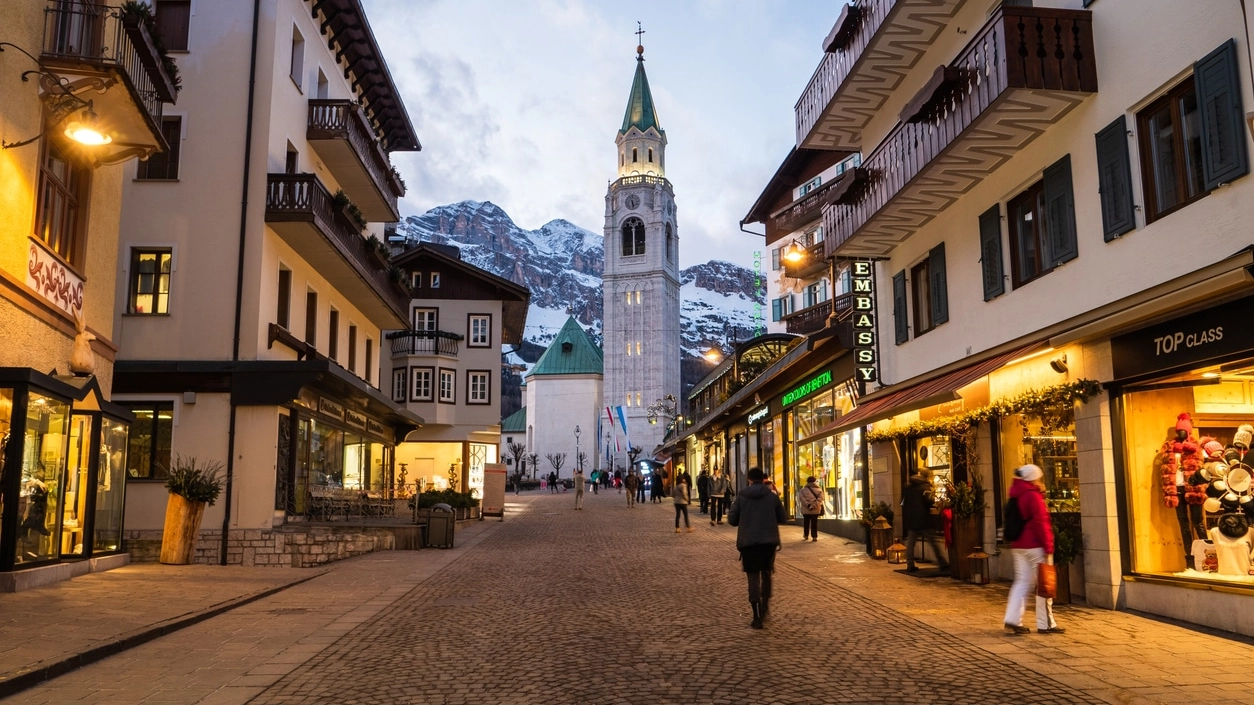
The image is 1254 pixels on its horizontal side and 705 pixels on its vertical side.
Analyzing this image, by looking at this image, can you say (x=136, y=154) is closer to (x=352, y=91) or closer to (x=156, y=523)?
(x=156, y=523)

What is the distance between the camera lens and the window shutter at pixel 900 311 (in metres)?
19.7

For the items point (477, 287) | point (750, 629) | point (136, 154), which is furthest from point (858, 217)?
point (477, 287)

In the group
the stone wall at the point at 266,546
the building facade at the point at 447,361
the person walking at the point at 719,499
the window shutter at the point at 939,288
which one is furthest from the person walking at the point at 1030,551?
the building facade at the point at 447,361

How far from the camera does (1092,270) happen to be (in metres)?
12.3

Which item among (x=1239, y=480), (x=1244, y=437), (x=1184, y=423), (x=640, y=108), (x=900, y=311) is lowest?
(x=1239, y=480)

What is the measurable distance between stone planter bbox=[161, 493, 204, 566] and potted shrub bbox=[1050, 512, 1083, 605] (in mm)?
14683

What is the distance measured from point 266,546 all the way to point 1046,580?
14885mm

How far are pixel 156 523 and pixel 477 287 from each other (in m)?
27.2

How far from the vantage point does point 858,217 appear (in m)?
19.0

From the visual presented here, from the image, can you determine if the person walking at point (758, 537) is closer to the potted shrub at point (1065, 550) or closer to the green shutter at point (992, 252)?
the potted shrub at point (1065, 550)

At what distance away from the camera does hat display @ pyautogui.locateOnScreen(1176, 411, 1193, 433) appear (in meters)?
11.4

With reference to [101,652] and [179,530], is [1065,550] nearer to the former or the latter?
[101,652]

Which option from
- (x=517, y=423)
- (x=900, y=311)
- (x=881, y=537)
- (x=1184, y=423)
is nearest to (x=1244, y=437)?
(x=1184, y=423)

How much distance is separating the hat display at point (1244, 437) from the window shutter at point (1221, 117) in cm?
292
